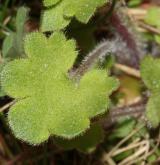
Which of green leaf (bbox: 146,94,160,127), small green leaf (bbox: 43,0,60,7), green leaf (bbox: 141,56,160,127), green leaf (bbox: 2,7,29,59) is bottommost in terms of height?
green leaf (bbox: 146,94,160,127)

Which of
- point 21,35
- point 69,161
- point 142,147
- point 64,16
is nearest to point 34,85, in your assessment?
point 64,16

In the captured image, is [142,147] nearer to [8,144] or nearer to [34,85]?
[8,144]

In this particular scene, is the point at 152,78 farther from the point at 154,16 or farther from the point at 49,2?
the point at 49,2

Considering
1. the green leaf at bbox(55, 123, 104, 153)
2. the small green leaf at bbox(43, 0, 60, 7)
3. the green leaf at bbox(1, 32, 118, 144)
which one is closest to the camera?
the green leaf at bbox(1, 32, 118, 144)

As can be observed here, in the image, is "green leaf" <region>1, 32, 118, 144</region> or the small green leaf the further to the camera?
the small green leaf

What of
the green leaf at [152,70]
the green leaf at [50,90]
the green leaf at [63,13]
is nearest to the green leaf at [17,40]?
the green leaf at [63,13]

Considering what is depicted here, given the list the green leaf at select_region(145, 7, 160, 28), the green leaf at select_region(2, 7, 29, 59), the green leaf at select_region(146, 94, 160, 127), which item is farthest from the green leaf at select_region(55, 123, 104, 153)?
the green leaf at select_region(145, 7, 160, 28)

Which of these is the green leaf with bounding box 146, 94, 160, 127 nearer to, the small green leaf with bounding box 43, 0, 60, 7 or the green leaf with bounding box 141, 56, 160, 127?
the green leaf with bounding box 141, 56, 160, 127
